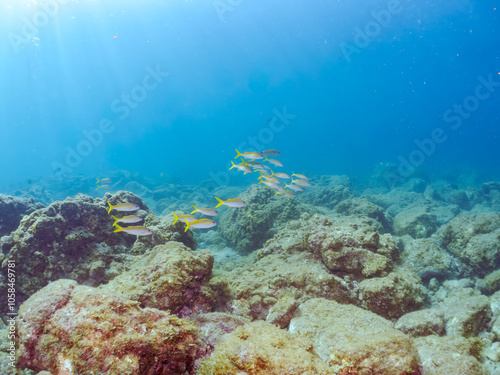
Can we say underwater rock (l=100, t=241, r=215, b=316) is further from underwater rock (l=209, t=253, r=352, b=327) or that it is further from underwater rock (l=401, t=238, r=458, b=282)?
underwater rock (l=401, t=238, r=458, b=282)

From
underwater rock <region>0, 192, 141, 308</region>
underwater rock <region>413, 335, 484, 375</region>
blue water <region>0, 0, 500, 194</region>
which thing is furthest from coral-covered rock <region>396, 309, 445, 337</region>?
blue water <region>0, 0, 500, 194</region>

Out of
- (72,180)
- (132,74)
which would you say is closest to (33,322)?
(72,180)

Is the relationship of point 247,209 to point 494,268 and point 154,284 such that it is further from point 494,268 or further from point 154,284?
point 494,268

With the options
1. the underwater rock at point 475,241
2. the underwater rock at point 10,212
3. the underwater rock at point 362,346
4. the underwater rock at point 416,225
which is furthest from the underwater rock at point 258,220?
the underwater rock at point 10,212

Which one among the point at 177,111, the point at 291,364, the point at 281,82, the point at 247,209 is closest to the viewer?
the point at 291,364

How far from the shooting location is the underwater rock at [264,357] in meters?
1.61

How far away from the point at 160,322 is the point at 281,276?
2.75 metres

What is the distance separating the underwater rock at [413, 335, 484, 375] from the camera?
220 centimetres

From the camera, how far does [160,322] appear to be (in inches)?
81.2

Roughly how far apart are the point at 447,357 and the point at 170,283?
3489 mm

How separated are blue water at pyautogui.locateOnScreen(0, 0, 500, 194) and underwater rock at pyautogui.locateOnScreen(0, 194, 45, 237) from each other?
41.5 feet

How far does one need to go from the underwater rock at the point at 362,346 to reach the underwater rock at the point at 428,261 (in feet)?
11.6

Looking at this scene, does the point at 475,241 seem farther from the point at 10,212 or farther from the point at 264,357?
the point at 10,212

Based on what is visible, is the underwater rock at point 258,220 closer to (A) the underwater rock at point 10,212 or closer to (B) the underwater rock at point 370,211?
(B) the underwater rock at point 370,211
